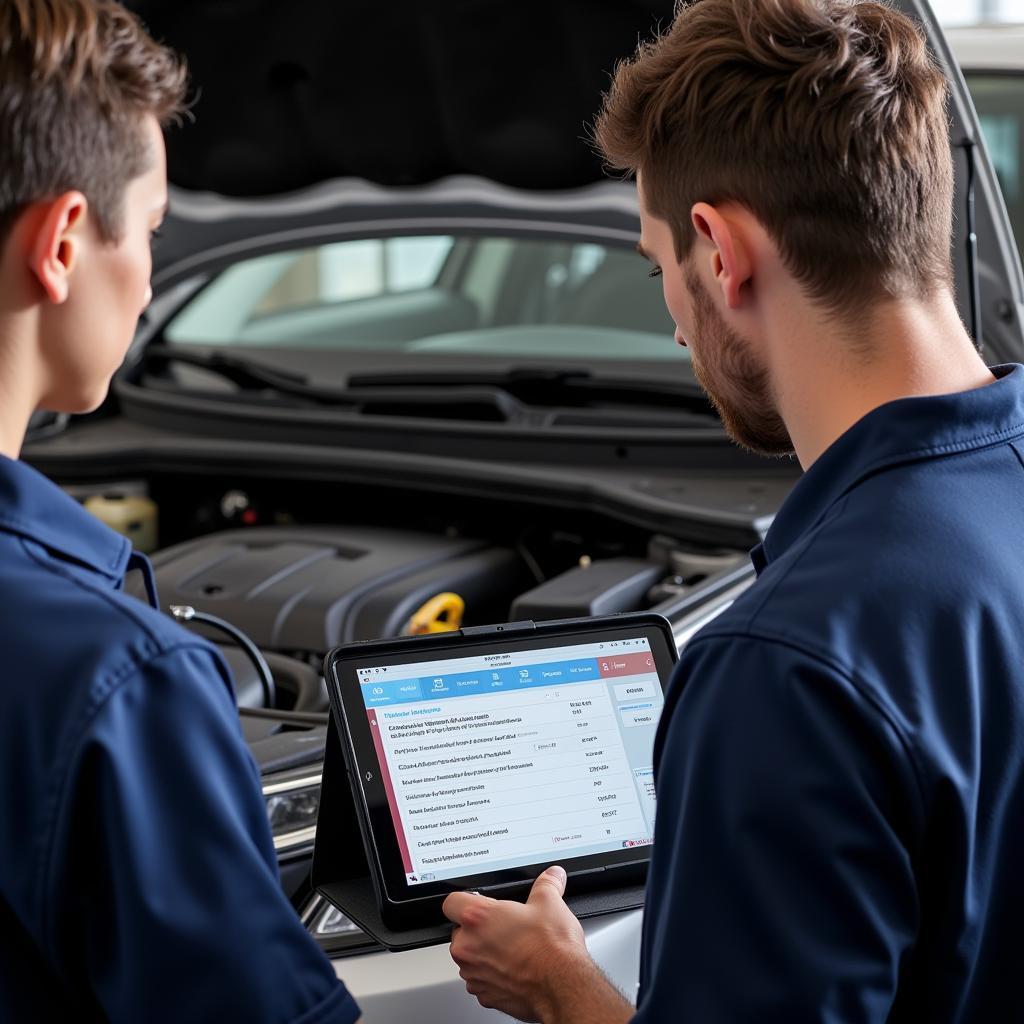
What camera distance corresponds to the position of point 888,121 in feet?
3.55

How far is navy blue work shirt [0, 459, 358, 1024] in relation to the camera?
88 cm

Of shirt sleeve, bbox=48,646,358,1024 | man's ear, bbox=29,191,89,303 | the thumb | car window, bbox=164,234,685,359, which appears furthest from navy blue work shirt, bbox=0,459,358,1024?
car window, bbox=164,234,685,359

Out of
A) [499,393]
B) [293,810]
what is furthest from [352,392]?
[293,810]

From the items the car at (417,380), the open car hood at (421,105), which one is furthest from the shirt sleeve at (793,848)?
the open car hood at (421,105)

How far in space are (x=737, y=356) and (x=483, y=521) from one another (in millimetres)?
1479

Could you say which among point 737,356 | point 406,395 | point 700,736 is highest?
point 737,356

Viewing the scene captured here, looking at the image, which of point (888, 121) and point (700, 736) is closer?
point (700, 736)

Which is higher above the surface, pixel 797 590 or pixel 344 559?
pixel 797 590

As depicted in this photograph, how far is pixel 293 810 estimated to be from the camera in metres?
1.52

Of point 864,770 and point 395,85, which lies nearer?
point 864,770

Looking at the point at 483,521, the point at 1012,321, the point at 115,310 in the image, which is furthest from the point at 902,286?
the point at 483,521

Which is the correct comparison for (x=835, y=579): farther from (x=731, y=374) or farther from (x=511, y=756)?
(x=511, y=756)

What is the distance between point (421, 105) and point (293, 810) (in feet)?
4.64

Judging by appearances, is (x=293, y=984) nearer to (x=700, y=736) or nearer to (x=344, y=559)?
(x=700, y=736)
